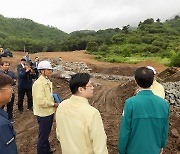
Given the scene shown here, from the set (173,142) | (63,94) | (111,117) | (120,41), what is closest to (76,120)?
(173,142)

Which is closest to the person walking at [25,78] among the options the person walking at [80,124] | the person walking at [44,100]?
the person walking at [44,100]

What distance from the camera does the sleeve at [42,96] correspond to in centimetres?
399

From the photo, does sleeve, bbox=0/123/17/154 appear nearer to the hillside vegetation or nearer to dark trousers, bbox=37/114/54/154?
dark trousers, bbox=37/114/54/154

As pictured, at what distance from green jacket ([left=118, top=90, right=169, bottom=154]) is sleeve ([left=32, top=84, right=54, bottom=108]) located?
4.77 feet

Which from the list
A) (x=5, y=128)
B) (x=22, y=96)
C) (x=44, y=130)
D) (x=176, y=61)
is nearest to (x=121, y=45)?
(x=176, y=61)

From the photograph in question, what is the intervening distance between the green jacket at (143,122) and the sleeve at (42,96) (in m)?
1.45

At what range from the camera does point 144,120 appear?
2.81m

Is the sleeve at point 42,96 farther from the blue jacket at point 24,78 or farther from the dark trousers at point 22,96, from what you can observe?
the dark trousers at point 22,96

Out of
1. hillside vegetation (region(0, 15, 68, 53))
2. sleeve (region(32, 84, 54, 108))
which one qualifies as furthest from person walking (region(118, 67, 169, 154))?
hillside vegetation (region(0, 15, 68, 53))

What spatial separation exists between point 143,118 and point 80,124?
677 mm

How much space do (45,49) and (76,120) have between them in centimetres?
3397

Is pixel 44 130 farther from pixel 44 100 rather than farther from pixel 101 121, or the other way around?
pixel 101 121

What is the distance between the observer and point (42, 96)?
399 centimetres

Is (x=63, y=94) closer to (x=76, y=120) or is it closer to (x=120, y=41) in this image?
(x=76, y=120)
